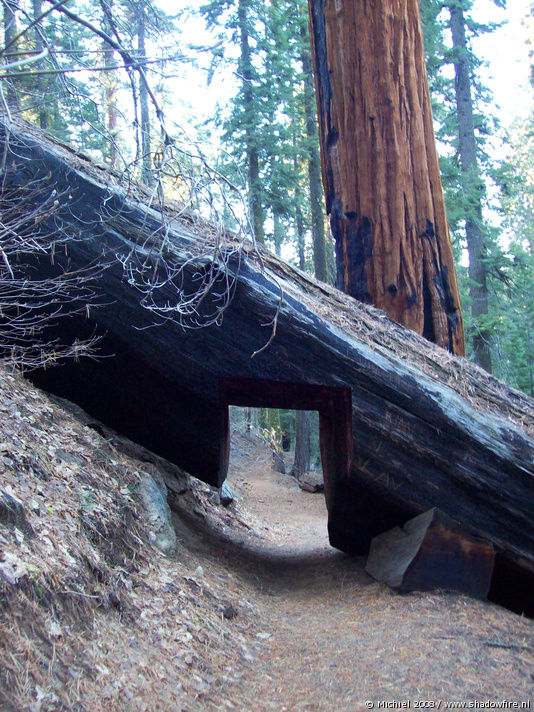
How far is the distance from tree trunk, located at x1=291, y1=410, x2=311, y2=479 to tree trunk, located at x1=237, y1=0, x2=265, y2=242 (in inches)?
240

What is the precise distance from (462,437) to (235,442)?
18446mm

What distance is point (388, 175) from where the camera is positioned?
7.67 metres

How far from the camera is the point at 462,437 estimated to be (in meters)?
5.63

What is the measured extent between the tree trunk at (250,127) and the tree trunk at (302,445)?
6103mm

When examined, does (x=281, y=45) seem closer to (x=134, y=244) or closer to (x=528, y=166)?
(x=134, y=244)

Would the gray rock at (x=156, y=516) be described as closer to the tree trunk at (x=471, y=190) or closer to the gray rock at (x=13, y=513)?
the gray rock at (x=13, y=513)

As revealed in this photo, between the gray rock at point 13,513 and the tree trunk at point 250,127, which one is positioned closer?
the gray rock at point 13,513

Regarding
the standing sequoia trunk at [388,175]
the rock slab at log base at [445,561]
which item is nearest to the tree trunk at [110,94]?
the standing sequoia trunk at [388,175]

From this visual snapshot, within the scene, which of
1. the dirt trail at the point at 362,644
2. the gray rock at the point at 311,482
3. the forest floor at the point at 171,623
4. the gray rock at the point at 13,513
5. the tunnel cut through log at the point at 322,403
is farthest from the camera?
the gray rock at the point at 311,482

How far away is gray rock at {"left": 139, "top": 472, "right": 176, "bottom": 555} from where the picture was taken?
17.6 feet

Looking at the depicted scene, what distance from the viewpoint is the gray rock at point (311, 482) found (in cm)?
1742

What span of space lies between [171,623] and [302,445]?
51.3 ft

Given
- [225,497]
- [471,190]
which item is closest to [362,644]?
[225,497]

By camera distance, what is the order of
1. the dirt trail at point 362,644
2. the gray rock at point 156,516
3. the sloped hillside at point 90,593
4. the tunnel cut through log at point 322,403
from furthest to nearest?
the tunnel cut through log at point 322,403 < the gray rock at point 156,516 < the dirt trail at point 362,644 < the sloped hillside at point 90,593
